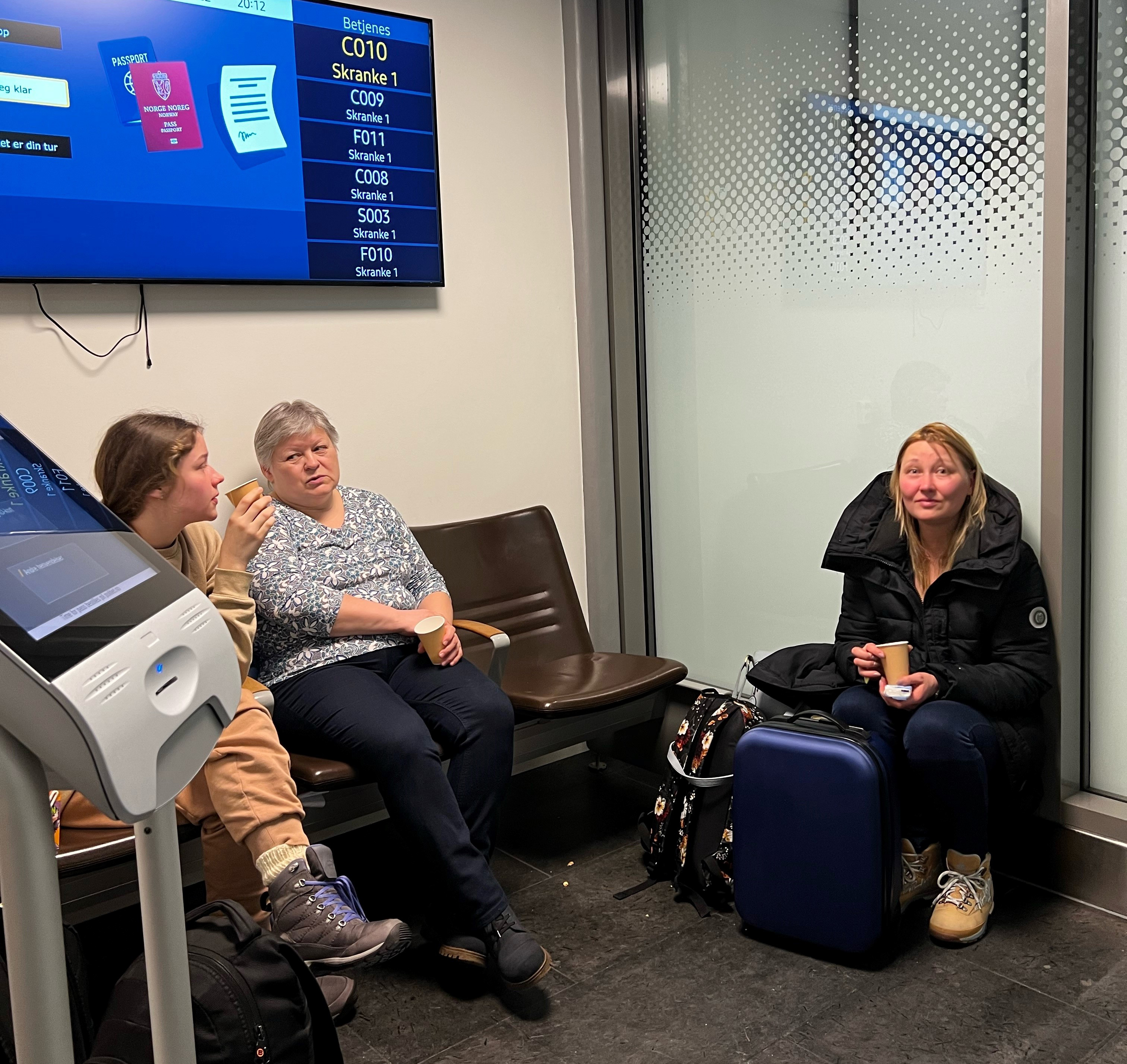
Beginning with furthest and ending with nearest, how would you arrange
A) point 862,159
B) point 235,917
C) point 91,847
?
point 862,159
point 91,847
point 235,917

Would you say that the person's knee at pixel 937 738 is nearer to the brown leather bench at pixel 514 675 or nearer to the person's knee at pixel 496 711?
the brown leather bench at pixel 514 675

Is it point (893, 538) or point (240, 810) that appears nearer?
point (240, 810)

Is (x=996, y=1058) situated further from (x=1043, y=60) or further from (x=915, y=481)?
(x=1043, y=60)

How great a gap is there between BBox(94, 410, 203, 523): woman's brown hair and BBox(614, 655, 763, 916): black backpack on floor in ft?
4.84

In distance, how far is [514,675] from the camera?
323 cm

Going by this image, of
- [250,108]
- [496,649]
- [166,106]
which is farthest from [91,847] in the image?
[250,108]

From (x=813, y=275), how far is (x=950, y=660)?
3.84 feet

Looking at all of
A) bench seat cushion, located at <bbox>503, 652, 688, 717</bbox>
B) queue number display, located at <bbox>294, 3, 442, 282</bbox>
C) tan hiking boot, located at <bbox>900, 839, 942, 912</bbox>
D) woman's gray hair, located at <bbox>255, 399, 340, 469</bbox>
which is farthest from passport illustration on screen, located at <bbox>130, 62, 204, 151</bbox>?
tan hiking boot, located at <bbox>900, 839, 942, 912</bbox>

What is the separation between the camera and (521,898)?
9.47ft

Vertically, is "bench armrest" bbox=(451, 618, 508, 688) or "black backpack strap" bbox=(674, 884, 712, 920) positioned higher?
"bench armrest" bbox=(451, 618, 508, 688)

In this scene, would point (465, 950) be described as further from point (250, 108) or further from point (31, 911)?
point (250, 108)

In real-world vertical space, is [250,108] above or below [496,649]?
above

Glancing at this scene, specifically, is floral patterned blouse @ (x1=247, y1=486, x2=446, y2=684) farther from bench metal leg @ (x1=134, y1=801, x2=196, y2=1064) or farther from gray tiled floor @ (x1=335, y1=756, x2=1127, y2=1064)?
bench metal leg @ (x1=134, y1=801, x2=196, y2=1064)

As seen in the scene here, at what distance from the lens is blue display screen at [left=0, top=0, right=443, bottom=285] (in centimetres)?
266
